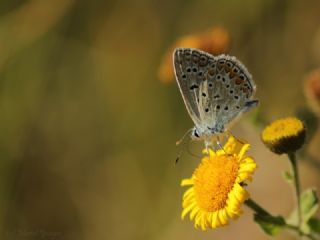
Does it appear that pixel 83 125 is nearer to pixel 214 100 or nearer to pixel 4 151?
pixel 4 151

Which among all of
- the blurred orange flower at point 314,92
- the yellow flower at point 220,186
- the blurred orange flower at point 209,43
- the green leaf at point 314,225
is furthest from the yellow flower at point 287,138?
the blurred orange flower at point 209,43

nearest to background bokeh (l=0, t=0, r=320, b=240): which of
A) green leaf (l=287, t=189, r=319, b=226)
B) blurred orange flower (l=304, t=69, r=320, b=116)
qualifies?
blurred orange flower (l=304, t=69, r=320, b=116)

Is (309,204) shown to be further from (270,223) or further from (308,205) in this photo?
(270,223)

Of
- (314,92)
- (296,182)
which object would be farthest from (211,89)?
(314,92)

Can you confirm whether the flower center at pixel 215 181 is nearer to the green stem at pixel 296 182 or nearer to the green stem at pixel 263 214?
the green stem at pixel 263 214

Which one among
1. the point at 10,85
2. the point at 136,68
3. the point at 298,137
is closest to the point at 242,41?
the point at 136,68
